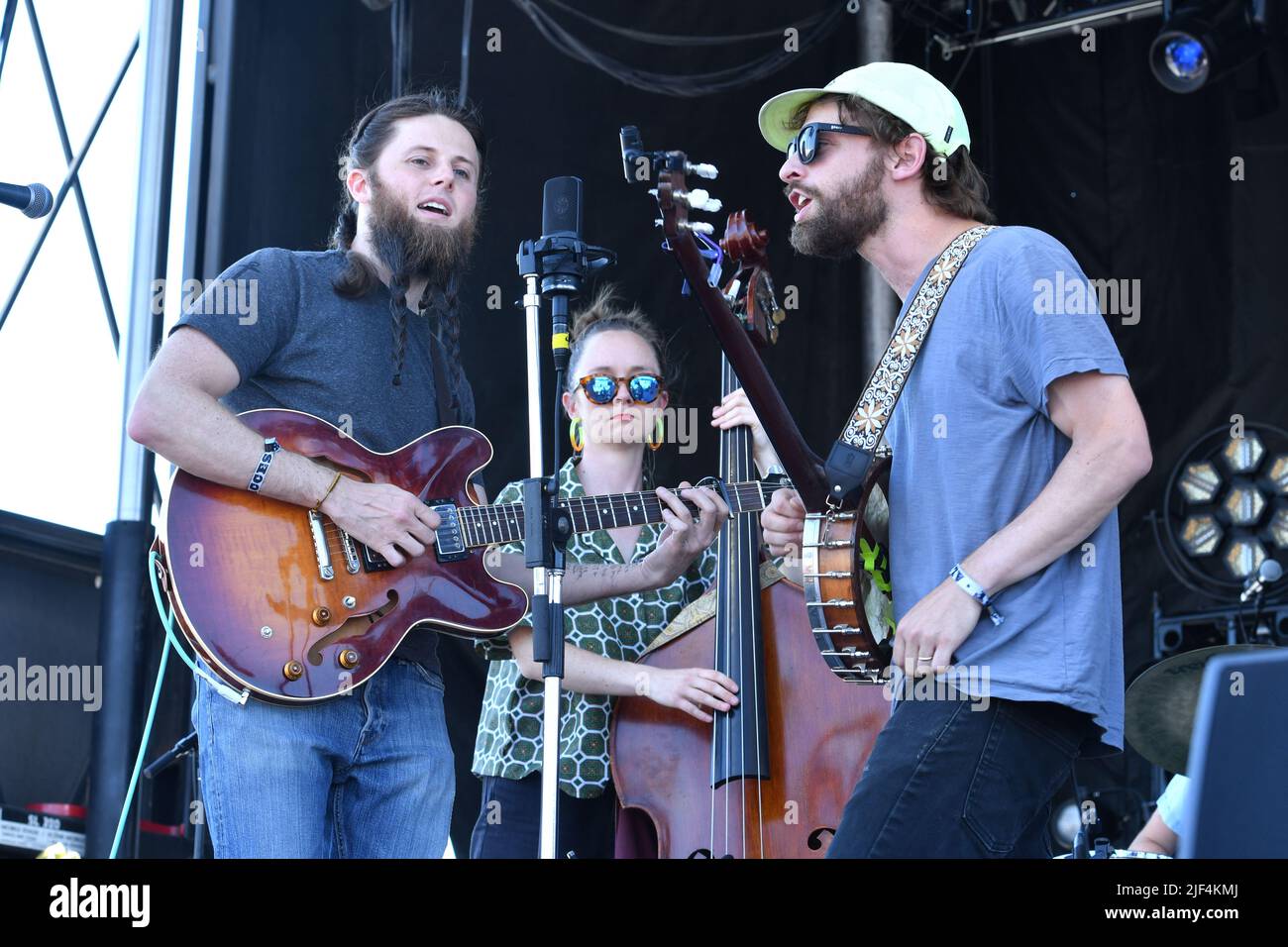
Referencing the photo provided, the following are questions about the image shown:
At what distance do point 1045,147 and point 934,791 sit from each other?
212 inches

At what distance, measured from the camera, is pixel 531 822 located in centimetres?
411

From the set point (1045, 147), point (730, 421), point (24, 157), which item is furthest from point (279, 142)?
point (1045, 147)

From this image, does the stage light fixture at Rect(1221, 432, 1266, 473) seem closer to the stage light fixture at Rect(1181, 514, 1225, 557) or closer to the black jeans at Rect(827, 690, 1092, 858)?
the stage light fixture at Rect(1181, 514, 1225, 557)

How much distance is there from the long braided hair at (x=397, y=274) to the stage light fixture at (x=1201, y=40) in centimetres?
326

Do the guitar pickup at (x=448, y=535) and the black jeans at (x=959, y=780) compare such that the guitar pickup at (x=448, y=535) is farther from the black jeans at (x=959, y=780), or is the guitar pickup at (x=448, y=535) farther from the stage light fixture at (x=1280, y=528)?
the stage light fixture at (x=1280, y=528)

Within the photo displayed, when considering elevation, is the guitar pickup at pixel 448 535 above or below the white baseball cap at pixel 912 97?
below

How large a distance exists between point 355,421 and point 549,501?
25.2 inches

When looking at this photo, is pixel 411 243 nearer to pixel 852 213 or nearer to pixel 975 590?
pixel 852 213

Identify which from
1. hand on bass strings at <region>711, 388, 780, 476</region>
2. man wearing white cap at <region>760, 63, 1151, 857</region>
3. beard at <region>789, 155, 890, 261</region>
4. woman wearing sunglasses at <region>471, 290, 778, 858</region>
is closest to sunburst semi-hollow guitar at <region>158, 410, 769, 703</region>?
woman wearing sunglasses at <region>471, 290, 778, 858</region>

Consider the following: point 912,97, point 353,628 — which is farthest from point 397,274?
point 912,97

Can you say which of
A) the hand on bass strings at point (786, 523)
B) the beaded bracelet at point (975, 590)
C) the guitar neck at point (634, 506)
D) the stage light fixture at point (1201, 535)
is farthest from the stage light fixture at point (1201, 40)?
the beaded bracelet at point (975, 590)

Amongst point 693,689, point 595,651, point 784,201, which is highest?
point 784,201

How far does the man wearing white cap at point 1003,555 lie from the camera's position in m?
2.52
